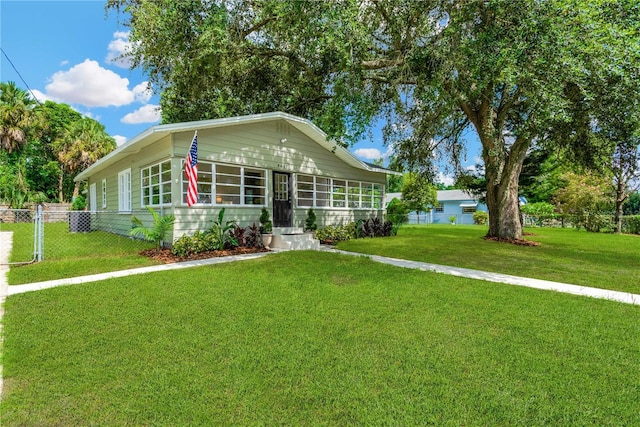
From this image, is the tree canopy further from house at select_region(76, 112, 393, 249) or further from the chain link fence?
house at select_region(76, 112, 393, 249)

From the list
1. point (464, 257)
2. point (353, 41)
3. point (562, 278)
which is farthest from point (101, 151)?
point (562, 278)

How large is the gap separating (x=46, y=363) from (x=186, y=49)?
868 centimetres

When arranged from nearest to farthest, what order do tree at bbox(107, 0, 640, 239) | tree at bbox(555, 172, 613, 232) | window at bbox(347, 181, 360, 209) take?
tree at bbox(107, 0, 640, 239) → window at bbox(347, 181, 360, 209) → tree at bbox(555, 172, 613, 232)

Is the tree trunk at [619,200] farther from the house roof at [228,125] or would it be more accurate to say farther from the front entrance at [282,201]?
the front entrance at [282,201]

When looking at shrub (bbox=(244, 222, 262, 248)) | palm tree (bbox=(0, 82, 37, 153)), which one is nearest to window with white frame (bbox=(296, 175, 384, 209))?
shrub (bbox=(244, 222, 262, 248))

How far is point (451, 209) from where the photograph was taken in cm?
3762

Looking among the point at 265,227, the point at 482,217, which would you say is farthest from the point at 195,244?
the point at 482,217

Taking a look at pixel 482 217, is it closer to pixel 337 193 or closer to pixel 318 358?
pixel 337 193

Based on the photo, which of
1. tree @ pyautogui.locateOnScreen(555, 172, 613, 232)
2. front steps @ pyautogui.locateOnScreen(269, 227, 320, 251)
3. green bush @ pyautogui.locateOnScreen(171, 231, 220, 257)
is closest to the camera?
green bush @ pyautogui.locateOnScreen(171, 231, 220, 257)

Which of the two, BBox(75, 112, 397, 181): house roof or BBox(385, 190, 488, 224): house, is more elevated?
BBox(75, 112, 397, 181): house roof

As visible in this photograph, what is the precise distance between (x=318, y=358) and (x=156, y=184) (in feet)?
29.5

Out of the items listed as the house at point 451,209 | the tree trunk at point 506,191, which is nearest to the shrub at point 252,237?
the tree trunk at point 506,191

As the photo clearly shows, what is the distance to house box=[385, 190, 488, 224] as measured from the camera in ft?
117

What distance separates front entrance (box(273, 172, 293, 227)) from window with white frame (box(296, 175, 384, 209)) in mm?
516
